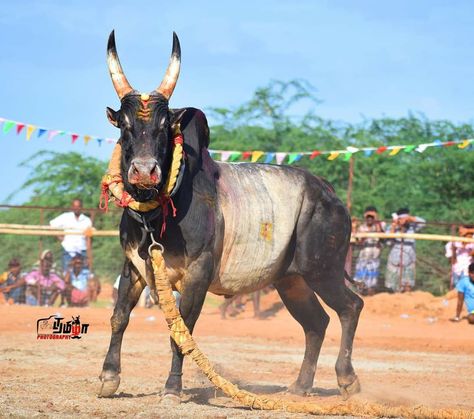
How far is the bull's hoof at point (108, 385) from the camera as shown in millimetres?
7801

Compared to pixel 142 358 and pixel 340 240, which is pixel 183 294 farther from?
pixel 142 358

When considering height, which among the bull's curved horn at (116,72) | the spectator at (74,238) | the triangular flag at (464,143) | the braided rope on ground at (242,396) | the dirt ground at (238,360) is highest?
the triangular flag at (464,143)

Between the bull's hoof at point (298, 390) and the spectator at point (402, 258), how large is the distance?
32.6 ft

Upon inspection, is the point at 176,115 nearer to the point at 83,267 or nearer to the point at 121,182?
the point at 121,182

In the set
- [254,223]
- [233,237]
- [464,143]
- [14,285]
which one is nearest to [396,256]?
[464,143]

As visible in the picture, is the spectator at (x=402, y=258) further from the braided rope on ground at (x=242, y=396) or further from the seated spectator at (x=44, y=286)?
the braided rope on ground at (x=242, y=396)

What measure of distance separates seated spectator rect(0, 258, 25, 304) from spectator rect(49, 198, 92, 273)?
2.90 feet

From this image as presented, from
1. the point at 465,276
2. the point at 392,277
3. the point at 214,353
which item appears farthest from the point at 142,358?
the point at 392,277

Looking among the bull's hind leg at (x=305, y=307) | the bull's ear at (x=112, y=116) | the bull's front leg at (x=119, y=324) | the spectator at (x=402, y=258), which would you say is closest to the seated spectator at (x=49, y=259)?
the spectator at (x=402, y=258)

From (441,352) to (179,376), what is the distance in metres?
6.94

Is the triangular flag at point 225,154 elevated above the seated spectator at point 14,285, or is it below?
above

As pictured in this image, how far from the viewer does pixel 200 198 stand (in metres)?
8.03

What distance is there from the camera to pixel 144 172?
7.25 metres

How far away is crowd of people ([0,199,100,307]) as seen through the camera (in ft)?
60.5
